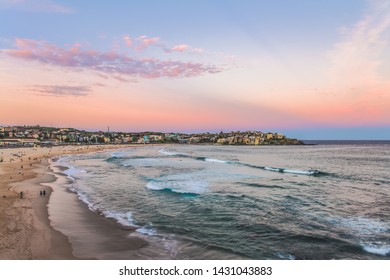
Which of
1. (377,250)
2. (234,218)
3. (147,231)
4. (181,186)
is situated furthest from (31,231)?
(181,186)

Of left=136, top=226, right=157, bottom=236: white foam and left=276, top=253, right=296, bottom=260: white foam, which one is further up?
left=276, top=253, right=296, bottom=260: white foam

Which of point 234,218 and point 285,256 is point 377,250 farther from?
point 234,218

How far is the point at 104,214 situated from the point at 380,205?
1935 centimetres

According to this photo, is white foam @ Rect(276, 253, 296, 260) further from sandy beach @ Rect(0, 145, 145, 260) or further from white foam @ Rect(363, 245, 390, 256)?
sandy beach @ Rect(0, 145, 145, 260)

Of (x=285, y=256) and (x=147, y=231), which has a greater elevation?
(x=285, y=256)

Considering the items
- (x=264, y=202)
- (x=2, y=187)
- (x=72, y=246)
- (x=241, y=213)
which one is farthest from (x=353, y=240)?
(x=2, y=187)

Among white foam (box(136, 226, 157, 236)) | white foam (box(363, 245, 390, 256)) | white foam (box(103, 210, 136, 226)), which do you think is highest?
white foam (box(363, 245, 390, 256))

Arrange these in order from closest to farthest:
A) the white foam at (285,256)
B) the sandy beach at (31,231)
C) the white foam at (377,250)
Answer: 1. the sandy beach at (31,231)
2. the white foam at (285,256)
3. the white foam at (377,250)

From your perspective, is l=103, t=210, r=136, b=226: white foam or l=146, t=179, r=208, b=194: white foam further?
l=146, t=179, r=208, b=194: white foam

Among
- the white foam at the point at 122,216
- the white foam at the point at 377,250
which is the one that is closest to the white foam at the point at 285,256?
the white foam at the point at 377,250

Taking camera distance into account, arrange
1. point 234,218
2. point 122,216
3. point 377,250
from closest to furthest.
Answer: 1. point 377,250
2. point 234,218
3. point 122,216

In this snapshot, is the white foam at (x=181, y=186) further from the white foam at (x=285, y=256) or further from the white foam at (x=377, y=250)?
the white foam at (x=377, y=250)

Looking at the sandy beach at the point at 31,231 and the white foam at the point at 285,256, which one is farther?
the white foam at the point at 285,256

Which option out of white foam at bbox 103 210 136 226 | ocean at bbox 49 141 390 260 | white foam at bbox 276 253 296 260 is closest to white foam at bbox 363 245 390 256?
ocean at bbox 49 141 390 260
